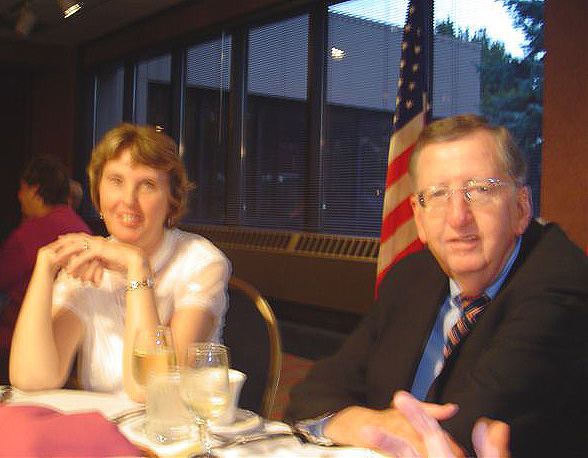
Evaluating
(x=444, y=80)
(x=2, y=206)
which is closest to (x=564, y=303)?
(x=444, y=80)

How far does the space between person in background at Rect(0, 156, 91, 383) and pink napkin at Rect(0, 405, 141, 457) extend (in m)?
2.14

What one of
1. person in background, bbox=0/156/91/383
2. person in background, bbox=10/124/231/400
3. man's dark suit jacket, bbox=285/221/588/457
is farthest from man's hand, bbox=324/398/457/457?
person in background, bbox=0/156/91/383

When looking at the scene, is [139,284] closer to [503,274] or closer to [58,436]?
[503,274]

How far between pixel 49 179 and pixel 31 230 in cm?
44

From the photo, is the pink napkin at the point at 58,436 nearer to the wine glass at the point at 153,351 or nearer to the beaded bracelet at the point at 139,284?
the wine glass at the point at 153,351

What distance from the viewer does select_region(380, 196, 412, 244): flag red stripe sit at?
3734 millimetres

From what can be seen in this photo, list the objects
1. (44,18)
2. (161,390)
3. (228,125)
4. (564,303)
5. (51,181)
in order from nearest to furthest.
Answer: (161,390) → (564,303) → (51,181) → (228,125) → (44,18)

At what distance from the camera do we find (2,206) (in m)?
10.0

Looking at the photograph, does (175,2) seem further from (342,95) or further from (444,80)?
(444,80)

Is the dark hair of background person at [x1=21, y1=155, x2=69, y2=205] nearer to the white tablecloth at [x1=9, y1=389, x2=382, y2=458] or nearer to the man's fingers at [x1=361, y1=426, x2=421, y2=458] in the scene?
the white tablecloth at [x1=9, y1=389, x2=382, y2=458]

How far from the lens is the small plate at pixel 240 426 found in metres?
1.24

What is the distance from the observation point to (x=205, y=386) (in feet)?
3.68

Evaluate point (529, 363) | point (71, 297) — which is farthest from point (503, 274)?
point (71, 297)

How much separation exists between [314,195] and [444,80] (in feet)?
5.41
